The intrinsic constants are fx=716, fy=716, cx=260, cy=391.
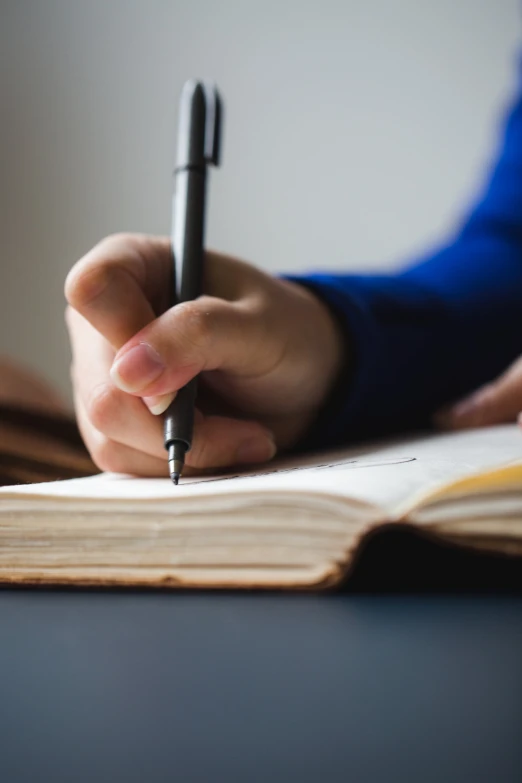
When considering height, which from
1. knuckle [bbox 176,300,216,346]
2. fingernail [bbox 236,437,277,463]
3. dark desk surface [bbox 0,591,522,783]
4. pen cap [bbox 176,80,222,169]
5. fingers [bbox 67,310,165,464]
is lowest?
fingernail [bbox 236,437,277,463]

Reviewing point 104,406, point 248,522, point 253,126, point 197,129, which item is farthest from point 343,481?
point 253,126

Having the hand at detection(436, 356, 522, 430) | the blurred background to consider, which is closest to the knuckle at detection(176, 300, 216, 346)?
the hand at detection(436, 356, 522, 430)

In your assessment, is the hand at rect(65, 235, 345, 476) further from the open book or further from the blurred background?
the blurred background

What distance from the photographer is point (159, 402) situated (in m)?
0.34

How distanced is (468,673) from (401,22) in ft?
4.40

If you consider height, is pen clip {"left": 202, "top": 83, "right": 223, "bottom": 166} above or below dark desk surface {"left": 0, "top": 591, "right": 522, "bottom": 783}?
above

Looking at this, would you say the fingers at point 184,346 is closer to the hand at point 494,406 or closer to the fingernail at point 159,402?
the fingernail at point 159,402

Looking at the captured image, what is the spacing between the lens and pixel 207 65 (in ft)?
4.41

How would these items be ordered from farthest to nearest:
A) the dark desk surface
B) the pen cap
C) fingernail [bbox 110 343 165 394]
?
the pen cap, fingernail [bbox 110 343 165 394], the dark desk surface

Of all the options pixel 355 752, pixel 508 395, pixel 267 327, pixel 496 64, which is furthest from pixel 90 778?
pixel 496 64

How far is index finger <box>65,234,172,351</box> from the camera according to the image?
335 millimetres

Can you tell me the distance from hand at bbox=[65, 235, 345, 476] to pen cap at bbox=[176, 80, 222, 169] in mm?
57

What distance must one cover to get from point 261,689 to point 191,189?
30cm

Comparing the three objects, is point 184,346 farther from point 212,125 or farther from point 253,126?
point 253,126
